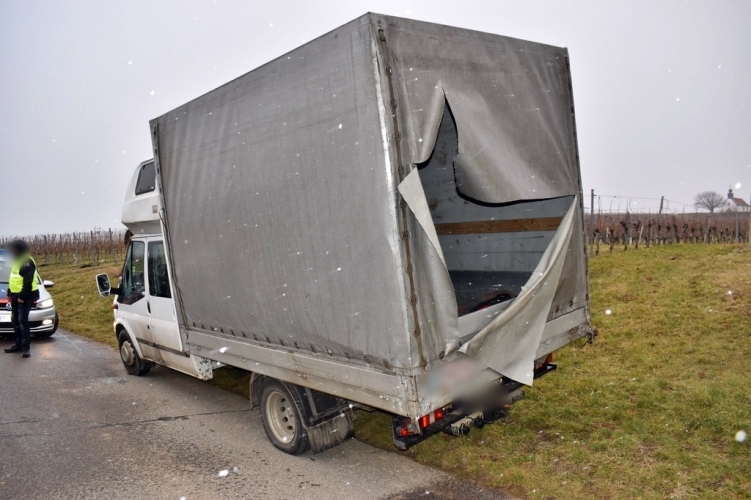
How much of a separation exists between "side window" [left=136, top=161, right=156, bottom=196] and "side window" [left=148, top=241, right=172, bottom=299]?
62 cm

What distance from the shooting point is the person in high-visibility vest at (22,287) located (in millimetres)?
9383

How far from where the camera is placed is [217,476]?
14.9ft

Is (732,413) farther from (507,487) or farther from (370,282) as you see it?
(370,282)

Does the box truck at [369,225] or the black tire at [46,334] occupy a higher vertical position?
the box truck at [369,225]

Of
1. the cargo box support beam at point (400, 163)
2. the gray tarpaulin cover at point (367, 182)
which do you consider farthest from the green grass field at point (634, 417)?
the cargo box support beam at point (400, 163)

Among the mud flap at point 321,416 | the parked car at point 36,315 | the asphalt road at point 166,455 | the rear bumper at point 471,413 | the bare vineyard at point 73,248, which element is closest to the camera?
the rear bumper at point 471,413

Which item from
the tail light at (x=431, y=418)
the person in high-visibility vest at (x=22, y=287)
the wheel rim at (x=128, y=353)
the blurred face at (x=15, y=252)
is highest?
the blurred face at (x=15, y=252)

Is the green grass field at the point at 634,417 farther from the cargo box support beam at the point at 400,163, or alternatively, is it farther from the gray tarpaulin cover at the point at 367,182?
the cargo box support beam at the point at 400,163

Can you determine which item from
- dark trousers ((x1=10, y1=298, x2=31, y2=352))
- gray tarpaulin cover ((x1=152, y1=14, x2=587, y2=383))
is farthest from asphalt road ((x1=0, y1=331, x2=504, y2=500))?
dark trousers ((x1=10, y1=298, x2=31, y2=352))

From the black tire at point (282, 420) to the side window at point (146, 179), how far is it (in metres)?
2.73

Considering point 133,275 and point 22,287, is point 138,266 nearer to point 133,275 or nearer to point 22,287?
point 133,275

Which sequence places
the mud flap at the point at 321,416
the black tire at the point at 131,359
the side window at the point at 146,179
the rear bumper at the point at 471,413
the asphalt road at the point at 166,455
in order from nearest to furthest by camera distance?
the rear bumper at the point at 471,413
the asphalt road at the point at 166,455
the mud flap at the point at 321,416
the side window at the point at 146,179
the black tire at the point at 131,359

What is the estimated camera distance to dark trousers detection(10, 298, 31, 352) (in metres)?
9.45

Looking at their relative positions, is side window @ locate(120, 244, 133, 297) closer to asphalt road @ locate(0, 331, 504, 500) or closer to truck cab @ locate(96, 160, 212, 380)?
truck cab @ locate(96, 160, 212, 380)
